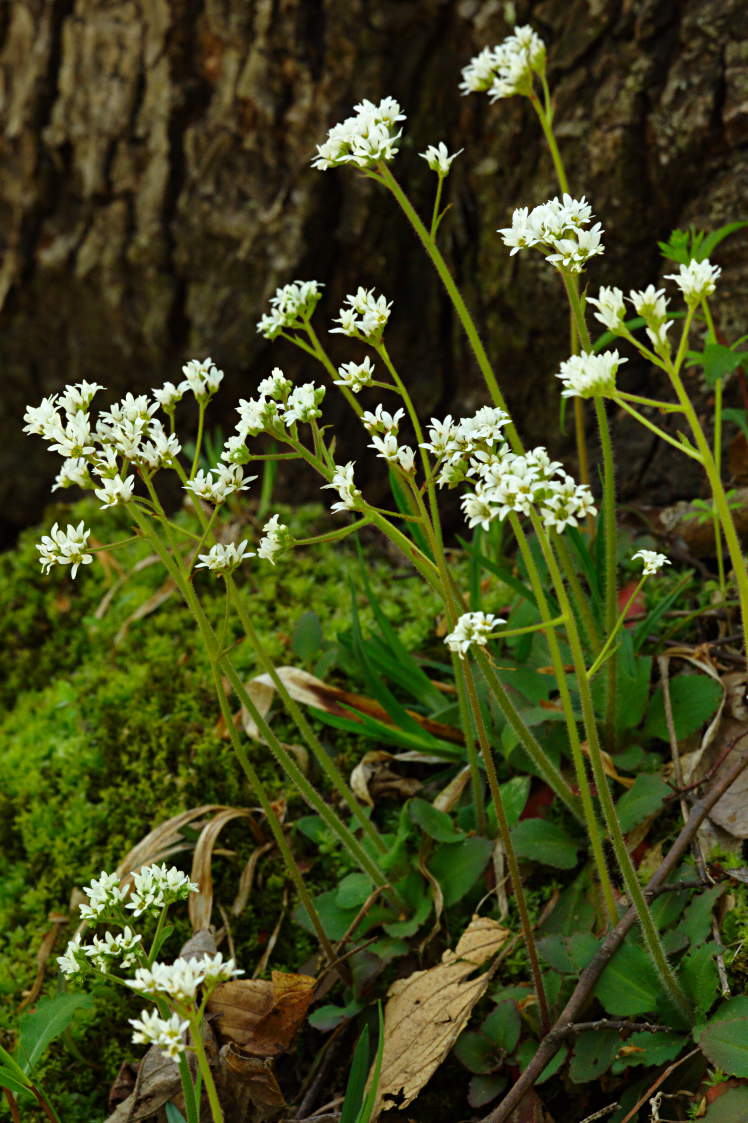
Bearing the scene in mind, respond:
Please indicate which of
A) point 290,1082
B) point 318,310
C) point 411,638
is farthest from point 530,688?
point 318,310

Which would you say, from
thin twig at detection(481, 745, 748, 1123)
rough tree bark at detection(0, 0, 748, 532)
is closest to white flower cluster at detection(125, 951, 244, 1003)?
thin twig at detection(481, 745, 748, 1123)

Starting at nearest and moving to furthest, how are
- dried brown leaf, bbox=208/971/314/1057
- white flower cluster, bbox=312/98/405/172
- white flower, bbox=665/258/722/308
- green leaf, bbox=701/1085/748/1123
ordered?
white flower, bbox=665/258/722/308
green leaf, bbox=701/1085/748/1123
white flower cluster, bbox=312/98/405/172
dried brown leaf, bbox=208/971/314/1057

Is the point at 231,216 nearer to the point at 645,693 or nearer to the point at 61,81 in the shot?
the point at 61,81

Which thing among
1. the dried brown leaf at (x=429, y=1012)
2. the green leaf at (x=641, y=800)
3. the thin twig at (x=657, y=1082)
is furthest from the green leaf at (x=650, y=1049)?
the green leaf at (x=641, y=800)

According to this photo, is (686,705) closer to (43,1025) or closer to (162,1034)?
(162,1034)

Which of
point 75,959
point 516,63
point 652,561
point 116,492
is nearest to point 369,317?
point 116,492

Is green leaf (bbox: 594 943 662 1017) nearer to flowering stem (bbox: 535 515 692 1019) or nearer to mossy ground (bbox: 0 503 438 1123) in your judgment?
flowering stem (bbox: 535 515 692 1019)

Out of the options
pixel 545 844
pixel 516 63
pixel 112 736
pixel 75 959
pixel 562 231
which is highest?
pixel 516 63
